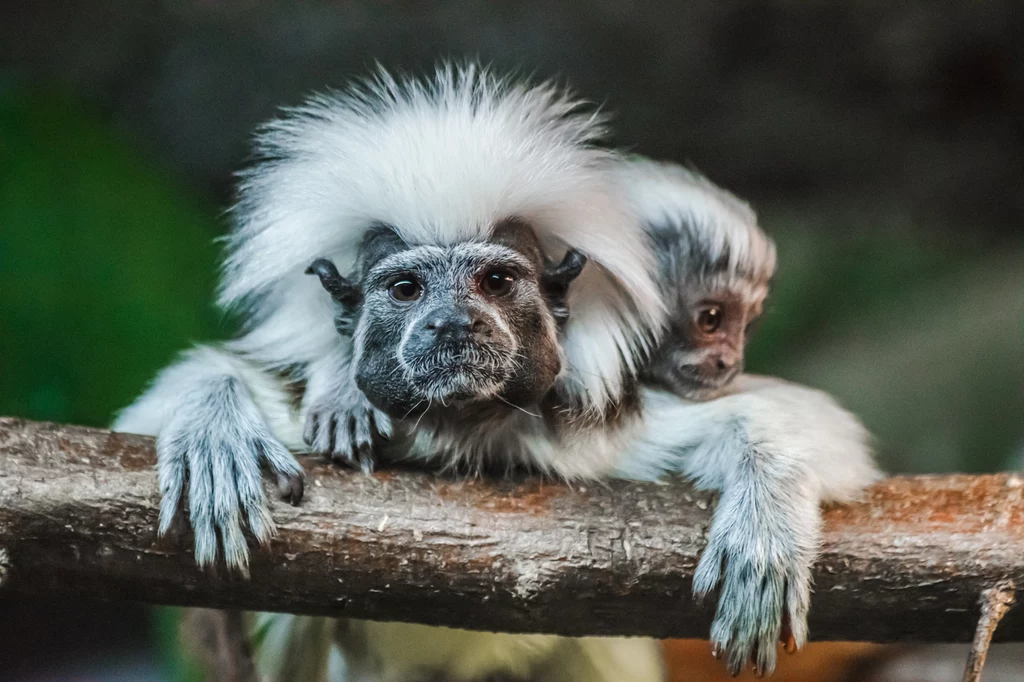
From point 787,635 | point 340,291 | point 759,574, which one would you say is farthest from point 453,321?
point 787,635

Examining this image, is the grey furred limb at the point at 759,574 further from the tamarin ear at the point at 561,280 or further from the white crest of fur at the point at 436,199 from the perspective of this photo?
the tamarin ear at the point at 561,280

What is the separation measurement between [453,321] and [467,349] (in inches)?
2.1

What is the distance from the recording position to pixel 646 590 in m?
1.75

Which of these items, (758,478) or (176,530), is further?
(758,478)

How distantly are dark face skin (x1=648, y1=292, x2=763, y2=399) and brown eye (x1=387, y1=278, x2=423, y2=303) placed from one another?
679 mm

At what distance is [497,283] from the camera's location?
5.68 ft

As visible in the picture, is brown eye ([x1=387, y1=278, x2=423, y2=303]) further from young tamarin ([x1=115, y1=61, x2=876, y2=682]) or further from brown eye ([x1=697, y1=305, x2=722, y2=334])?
brown eye ([x1=697, y1=305, x2=722, y2=334])

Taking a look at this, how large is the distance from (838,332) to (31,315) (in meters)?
2.70

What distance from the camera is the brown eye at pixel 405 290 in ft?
5.64

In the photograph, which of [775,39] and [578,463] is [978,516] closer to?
[578,463]

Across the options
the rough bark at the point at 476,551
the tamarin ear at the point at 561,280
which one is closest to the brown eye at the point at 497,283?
the tamarin ear at the point at 561,280

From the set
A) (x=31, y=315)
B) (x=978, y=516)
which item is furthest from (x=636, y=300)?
(x=31, y=315)

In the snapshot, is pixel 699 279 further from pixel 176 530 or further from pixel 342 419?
pixel 176 530

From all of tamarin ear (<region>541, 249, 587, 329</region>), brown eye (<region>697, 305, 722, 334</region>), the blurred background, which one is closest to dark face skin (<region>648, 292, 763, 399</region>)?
brown eye (<region>697, 305, 722, 334</region>)
